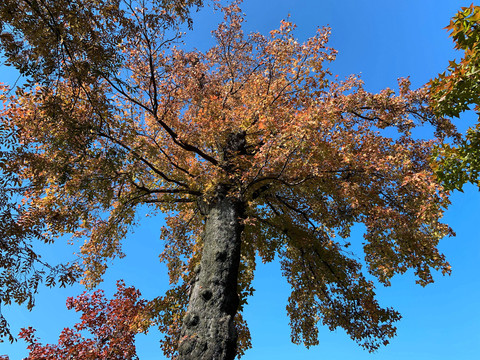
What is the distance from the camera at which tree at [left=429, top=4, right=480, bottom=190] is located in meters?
6.21

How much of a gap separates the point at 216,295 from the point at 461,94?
7091mm

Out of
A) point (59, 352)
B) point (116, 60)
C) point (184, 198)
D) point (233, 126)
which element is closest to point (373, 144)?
point (233, 126)

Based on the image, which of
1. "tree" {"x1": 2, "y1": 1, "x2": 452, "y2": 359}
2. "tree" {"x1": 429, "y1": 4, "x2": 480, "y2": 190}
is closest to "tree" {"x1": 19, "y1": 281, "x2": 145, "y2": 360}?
"tree" {"x1": 2, "y1": 1, "x2": 452, "y2": 359}

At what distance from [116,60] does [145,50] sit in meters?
3.65

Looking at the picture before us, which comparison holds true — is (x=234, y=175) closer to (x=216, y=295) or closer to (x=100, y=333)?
(x=216, y=295)

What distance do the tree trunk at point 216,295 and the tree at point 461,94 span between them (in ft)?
18.1

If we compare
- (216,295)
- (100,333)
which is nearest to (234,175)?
(216,295)

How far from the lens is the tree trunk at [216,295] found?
6.29m

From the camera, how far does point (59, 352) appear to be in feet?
42.9

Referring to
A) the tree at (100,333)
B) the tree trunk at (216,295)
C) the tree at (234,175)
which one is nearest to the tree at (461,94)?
the tree at (234,175)

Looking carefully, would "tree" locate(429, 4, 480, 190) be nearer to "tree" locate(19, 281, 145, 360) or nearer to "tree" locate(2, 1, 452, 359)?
"tree" locate(2, 1, 452, 359)

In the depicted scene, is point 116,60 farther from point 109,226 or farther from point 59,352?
point 59,352

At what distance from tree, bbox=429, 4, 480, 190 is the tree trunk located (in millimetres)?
5513

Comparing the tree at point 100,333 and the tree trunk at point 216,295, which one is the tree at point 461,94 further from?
the tree at point 100,333
